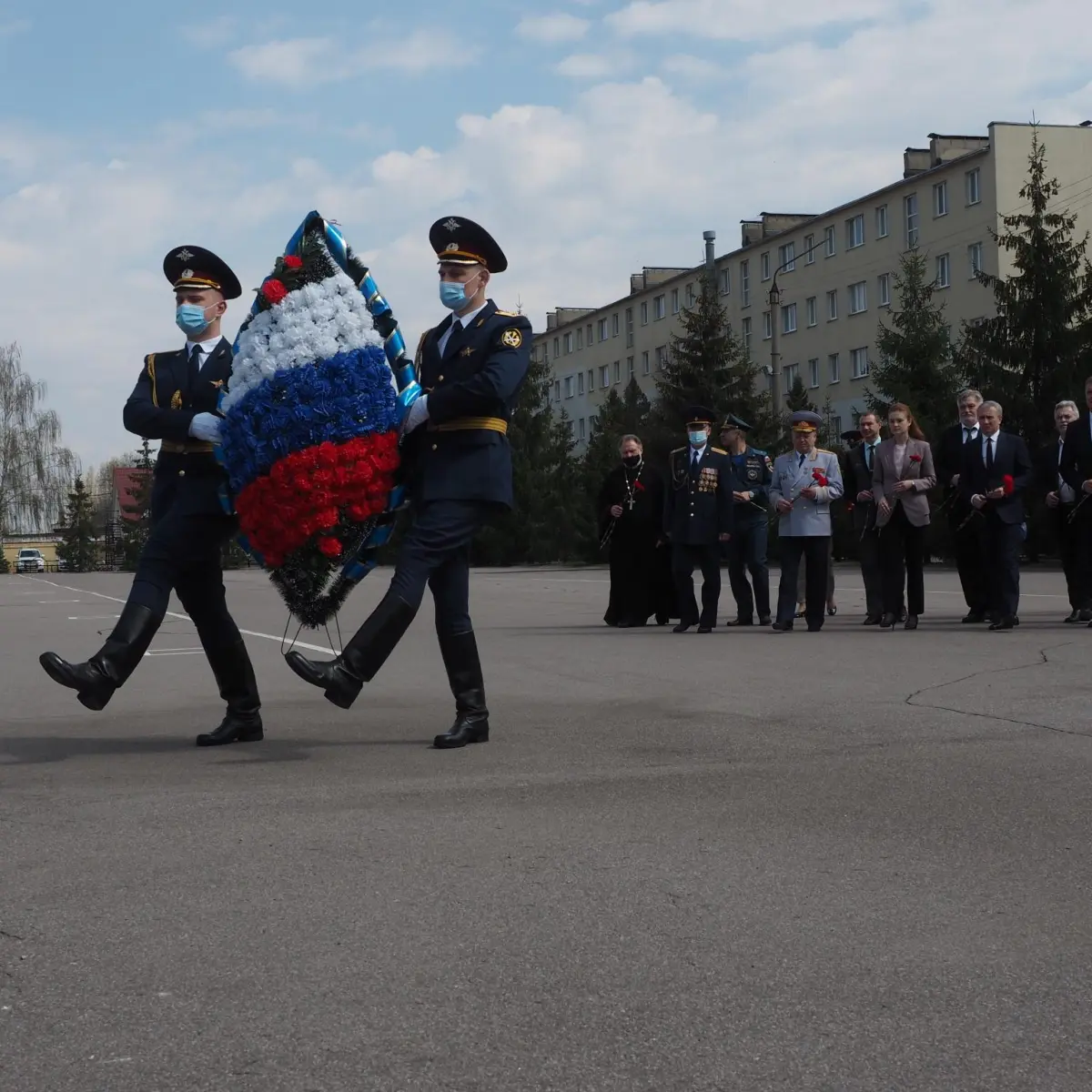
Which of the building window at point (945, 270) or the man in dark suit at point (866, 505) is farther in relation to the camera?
the building window at point (945, 270)

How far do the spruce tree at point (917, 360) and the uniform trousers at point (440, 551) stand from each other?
111 feet

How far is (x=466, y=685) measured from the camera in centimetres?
741

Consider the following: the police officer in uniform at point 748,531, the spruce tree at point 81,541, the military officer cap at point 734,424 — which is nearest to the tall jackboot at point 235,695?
the police officer in uniform at point 748,531

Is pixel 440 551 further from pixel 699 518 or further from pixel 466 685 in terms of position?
pixel 699 518

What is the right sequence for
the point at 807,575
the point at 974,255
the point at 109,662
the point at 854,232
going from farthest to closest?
the point at 854,232 < the point at 974,255 < the point at 807,575 < the point at 109,662

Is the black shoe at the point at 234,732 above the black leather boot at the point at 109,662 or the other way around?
the other way around

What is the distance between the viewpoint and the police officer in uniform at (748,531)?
16.3 meters

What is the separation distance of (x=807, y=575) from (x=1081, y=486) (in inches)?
96.2

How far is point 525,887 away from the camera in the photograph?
4.62 meters

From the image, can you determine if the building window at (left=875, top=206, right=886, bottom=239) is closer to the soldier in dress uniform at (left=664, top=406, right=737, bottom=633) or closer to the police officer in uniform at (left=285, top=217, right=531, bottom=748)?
the soldier in dress uniform at (left=664, top=406, right=737, bottom=633)

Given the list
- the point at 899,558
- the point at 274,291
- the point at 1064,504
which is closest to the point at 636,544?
the point at 899,558

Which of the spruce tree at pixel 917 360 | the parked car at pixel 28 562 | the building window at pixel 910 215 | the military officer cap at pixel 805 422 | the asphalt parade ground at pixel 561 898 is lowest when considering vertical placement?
the asphalt parade ground at pixel 561 898

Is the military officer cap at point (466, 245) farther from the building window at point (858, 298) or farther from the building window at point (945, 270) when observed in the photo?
the building window at point (858, 298)

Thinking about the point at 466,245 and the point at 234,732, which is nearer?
the point at 466,245
